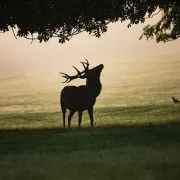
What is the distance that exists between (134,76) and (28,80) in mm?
16013

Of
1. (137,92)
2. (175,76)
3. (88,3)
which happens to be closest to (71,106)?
(88,3)

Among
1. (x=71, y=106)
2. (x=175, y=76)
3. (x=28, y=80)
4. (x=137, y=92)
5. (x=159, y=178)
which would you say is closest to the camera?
(x=159, y=178)

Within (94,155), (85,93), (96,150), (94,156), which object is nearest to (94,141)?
(96,150)

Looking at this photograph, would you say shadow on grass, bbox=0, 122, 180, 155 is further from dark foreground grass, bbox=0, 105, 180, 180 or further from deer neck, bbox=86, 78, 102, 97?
deer neck, bbox=86, 78, 102, 97

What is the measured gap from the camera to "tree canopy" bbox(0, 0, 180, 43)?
62.7 feet

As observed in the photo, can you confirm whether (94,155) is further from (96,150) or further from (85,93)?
(85,93)

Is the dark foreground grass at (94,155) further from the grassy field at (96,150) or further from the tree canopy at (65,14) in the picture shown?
the tree canopy at (65,14)

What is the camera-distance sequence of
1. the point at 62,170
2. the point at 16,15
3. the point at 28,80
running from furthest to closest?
the point at 28,80
the point at 16,15
the point at 62,170

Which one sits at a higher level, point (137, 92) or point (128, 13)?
point (128, 13)

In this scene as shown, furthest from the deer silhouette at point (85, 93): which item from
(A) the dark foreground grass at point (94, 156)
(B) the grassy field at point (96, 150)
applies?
(A) the dark foreground grass at point (94, 156)

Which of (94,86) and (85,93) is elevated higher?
(94,86)

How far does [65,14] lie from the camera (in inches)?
791

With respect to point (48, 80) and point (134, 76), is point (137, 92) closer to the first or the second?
point (134, 76)

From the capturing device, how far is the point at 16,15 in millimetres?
19328
